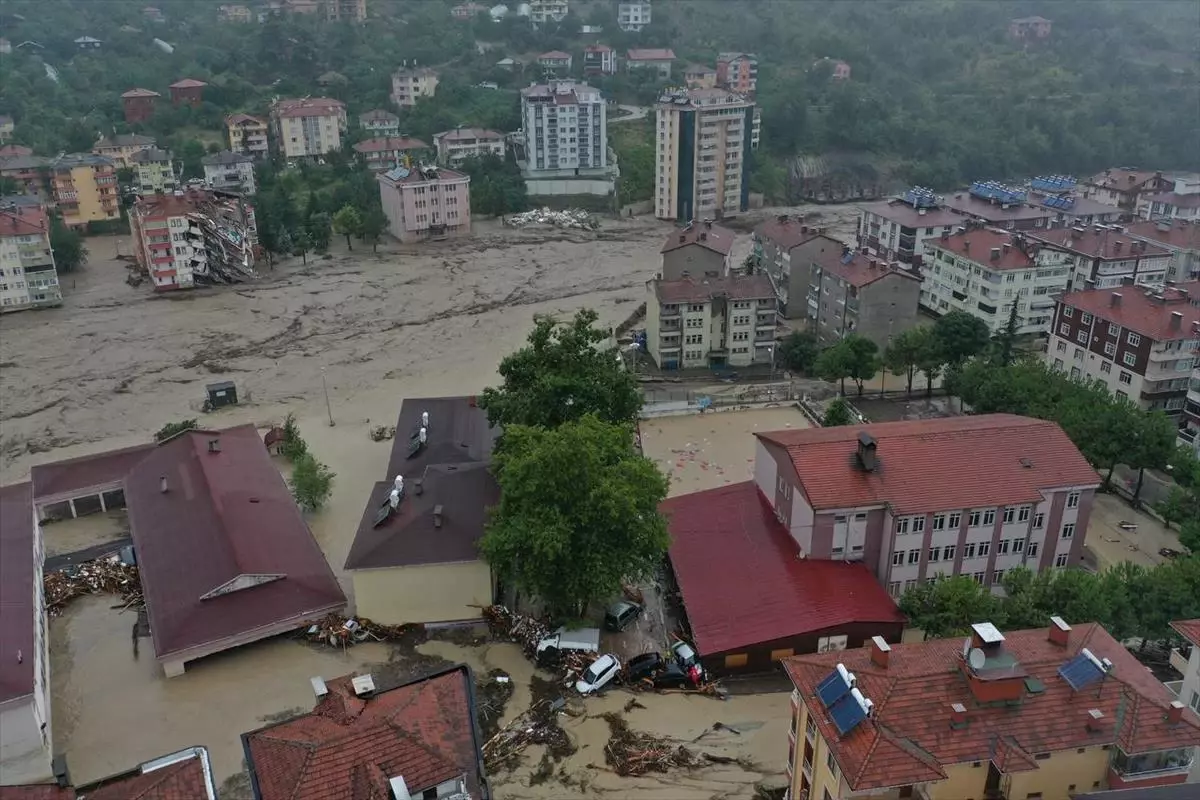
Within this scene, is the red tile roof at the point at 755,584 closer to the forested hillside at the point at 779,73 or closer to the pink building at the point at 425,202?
the pink building at the point at 425,202

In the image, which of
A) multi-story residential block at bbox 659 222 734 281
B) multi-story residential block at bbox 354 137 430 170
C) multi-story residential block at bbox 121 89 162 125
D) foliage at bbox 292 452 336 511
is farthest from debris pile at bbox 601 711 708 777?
multi-story residential block at bbox 121 89 162 125

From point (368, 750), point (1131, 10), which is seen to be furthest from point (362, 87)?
point (1131, 10)

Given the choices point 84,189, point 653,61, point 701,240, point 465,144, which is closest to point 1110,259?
point 701,240

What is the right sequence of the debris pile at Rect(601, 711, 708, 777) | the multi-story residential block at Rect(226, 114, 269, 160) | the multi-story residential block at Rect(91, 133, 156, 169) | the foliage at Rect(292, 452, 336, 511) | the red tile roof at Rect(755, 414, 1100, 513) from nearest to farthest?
the debris pile at Rect(601, 711, 708, 777), the red tile roof at Rect(755, 414, 1100, 513), the foliage at Rect(292, 452, 336, 511), the multi-story residential block at Rect(91, 133, 156, 169), the multi-story residential block at Rect(226, 114, 269, 160)

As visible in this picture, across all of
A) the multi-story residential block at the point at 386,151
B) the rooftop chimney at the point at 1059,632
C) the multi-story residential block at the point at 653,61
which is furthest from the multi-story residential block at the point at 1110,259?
the multi-story residential block at the point at 653,61

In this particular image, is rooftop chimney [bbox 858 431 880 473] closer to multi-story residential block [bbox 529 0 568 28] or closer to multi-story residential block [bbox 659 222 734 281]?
multi-story residential block [bbox 659 222 734 281]

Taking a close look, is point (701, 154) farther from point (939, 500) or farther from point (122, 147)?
point (939, 500)

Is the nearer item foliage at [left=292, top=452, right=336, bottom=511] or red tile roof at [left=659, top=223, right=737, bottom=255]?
foliage at [left=292, top=452, right=336, bottom=511]
